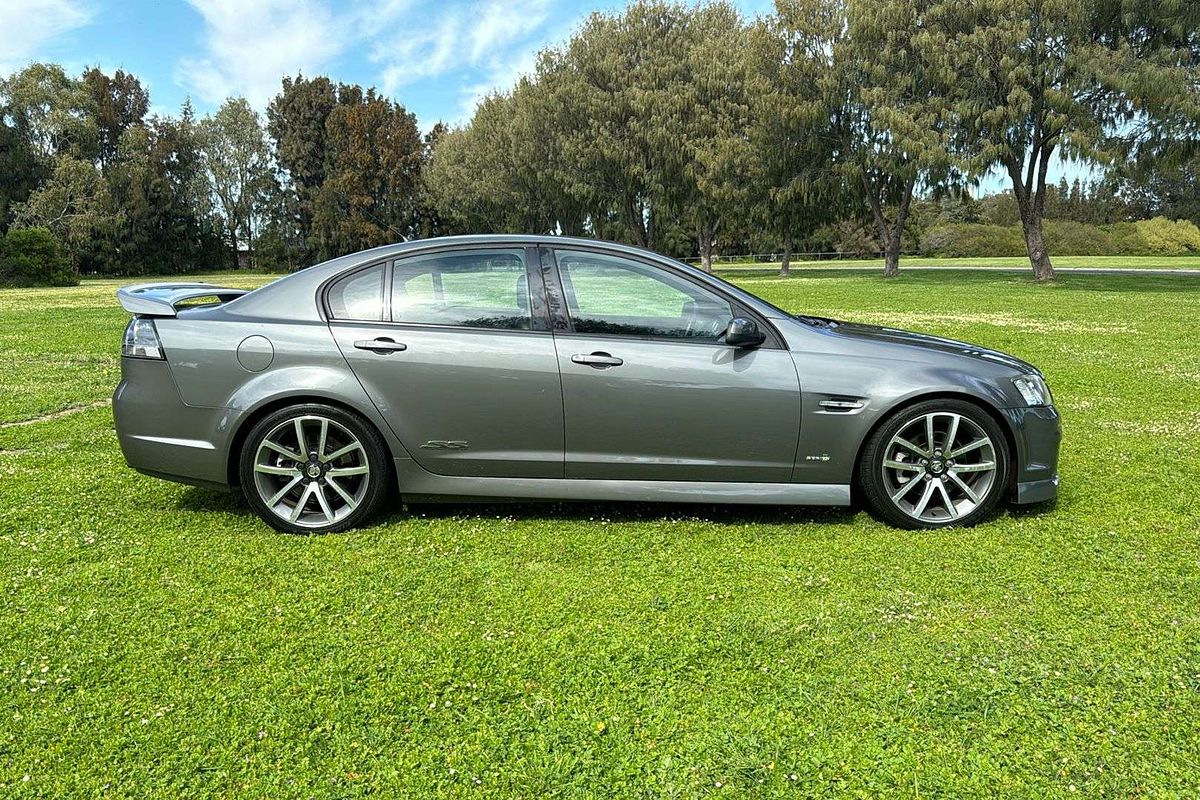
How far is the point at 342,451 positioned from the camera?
418 centimetres

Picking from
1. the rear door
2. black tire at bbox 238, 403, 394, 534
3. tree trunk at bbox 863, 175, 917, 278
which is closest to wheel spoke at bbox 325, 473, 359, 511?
black tire at bbox 238, 403, 394, 534

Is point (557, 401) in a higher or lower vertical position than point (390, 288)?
lower

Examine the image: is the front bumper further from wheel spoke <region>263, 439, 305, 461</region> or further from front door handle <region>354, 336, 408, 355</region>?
wheel spoke <region>263, 439, 305, 461</region>

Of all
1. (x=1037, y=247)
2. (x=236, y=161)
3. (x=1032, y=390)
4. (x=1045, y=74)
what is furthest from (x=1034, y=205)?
(x=236, y=161)

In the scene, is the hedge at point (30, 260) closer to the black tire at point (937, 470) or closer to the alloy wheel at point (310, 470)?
the alloy wheel at point (310, 470)

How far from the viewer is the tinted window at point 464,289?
4.25 m

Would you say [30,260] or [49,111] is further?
[49,111]

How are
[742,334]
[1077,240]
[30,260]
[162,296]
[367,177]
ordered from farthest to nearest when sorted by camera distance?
[1077,240]
[367,177]
[30,260]
[162,296]
[742,334]

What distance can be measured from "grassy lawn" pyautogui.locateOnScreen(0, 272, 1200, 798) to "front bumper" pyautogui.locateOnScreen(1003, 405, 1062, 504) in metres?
0.19

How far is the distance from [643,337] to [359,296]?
152cm

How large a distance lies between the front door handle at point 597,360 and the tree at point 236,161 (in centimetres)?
6585

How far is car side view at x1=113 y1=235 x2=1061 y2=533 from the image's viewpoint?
4.10 m

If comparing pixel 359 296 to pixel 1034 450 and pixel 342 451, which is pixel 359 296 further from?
pixel 1034 450

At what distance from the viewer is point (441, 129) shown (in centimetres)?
7531
